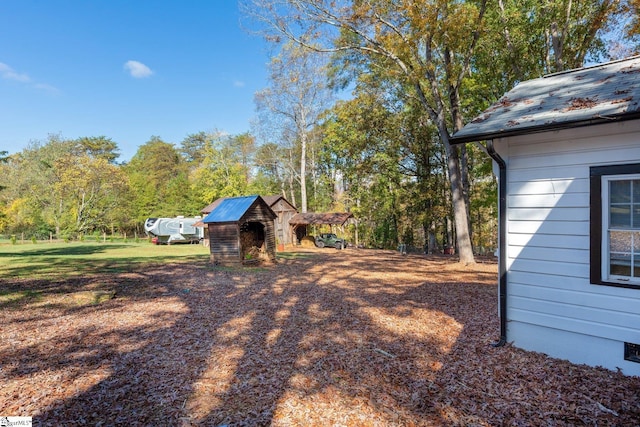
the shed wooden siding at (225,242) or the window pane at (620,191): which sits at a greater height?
the window pane at (620,191)

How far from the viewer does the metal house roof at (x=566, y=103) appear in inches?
154

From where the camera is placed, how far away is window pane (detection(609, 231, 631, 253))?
3.94m

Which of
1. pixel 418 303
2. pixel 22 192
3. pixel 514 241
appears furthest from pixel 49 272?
pixel 22 192

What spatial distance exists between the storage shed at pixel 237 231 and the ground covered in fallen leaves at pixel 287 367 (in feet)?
21.9

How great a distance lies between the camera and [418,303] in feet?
25.3

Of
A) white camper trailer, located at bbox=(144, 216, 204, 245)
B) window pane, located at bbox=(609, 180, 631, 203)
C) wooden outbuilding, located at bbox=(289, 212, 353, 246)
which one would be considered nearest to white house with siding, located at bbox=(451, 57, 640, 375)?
window pane, located at bbox=(609, 180, 631, 203)

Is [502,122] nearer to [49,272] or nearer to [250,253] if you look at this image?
[250,253]

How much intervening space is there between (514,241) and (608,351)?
1.67 m

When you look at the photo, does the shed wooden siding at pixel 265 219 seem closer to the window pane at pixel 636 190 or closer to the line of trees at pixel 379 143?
the line of trees at pixel 379 143

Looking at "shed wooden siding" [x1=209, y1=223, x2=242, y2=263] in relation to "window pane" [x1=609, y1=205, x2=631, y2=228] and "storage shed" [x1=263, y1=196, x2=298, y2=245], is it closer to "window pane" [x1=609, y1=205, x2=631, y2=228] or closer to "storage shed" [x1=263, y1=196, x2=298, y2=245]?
"window pane" [x1=609, y1=205, x2=631, y2=228]

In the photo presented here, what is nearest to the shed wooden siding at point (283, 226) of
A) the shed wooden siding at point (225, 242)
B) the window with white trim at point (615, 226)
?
the shed wooden siding at point (225, 242)

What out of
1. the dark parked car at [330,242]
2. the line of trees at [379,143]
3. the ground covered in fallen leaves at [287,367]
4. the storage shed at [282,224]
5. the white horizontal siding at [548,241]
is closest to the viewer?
the ground covered in fallen leaves at [287,367]

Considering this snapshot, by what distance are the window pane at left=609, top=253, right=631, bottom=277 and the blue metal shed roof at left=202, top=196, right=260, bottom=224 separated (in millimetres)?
13091

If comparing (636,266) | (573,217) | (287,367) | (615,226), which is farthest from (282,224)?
(636,266)
